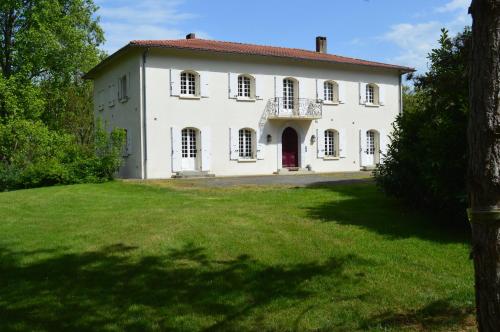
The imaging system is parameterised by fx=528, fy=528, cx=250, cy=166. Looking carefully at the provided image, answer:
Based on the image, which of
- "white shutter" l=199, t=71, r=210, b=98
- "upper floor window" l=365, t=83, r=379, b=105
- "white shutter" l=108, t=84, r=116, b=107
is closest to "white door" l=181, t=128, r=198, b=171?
"white shutter" l=199, t=71, r=210, b=98

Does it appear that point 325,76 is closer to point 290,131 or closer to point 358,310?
point 290,131

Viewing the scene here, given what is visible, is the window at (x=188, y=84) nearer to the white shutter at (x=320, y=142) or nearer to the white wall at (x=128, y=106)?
the white wall at (x=128, y=106)

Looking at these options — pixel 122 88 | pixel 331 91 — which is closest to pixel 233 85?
pixel 122 88

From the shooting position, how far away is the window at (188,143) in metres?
23.2

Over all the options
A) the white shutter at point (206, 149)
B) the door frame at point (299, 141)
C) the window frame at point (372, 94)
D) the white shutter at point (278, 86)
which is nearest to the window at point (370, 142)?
the window frame at point (372, 94)

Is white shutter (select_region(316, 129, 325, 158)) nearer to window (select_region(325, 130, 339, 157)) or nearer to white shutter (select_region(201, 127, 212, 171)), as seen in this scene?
Answer: window (select_region(325, 130, 339, 157))

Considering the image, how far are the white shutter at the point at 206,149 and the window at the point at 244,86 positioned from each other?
2.64m

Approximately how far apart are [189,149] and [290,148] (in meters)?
5.31

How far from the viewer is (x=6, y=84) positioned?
96.5 ft

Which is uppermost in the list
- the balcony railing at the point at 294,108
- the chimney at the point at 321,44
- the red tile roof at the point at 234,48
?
the chimney at the point at 321,44

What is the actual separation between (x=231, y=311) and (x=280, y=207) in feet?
18.6

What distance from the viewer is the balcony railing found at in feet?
81.7

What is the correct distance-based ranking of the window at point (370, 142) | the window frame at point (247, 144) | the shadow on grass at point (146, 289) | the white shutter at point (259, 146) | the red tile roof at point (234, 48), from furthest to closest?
the window at point (370, 142)
the white shutter at point (259, 146)
the window frame at point (247, 144)
the red tile roof at point (234, 48)
the shadow on grass at point (146, 289)

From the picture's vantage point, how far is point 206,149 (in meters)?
23.3
